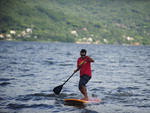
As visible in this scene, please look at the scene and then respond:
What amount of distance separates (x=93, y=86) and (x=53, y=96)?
4.96 metres

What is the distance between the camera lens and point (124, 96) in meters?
17.5

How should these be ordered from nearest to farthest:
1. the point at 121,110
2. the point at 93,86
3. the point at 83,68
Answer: the point at 121,110 → the point at 83,68 → the point at 93,86

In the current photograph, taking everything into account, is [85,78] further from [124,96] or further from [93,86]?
[93,86]

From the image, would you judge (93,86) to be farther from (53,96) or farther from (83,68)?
(83,68)

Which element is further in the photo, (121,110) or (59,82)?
(59,82)

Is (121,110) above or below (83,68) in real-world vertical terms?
below

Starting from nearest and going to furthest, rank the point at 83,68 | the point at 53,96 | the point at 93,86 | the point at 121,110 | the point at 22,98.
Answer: the point at 121,110, the point at 83,68, the point at 22,98, the point at 53,96, the point at 93,86

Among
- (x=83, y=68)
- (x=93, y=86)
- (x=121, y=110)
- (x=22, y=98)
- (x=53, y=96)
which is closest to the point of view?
(x=121, y=110)

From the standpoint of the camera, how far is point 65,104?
1473 centimetres

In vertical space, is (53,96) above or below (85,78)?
below

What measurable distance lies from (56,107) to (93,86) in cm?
750

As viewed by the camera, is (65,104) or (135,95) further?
(135,95)

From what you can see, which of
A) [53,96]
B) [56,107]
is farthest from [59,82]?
[56,107]

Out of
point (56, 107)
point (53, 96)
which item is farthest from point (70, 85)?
point (56, 107)
